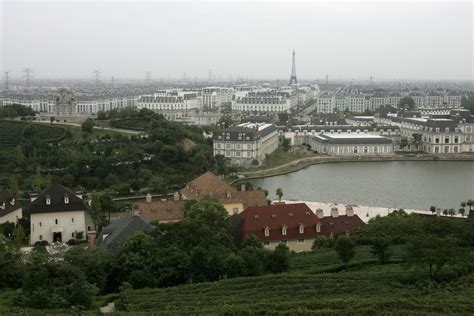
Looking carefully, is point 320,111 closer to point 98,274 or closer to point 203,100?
point 203,100

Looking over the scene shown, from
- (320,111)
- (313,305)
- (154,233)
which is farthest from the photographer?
(320,111)

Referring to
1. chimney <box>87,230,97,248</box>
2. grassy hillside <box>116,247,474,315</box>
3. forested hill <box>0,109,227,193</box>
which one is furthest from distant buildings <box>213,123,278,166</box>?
grassy hillside <box>116,247,474,315</box>

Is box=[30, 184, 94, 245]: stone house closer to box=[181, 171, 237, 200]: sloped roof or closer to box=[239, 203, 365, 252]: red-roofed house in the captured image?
box=[181, 171, 237, 200]: sloped roof

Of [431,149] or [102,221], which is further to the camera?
[431,149]

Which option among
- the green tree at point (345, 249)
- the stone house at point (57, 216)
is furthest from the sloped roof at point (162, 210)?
the green tree at point (345, 249)

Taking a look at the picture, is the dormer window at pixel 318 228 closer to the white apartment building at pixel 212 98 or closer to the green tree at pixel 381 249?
the green tree at pixel 381 249

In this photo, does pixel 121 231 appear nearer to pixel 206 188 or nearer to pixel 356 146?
pixel 206 188

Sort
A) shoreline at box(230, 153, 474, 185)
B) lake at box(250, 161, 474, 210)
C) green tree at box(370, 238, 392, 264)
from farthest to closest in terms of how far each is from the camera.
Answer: shoreline at box(230, 153, 474, 185)
lake at box(250, 161, 474, 210)
green tree at box(370, 238, 392, 264)

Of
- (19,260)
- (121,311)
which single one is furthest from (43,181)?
(121,311)
